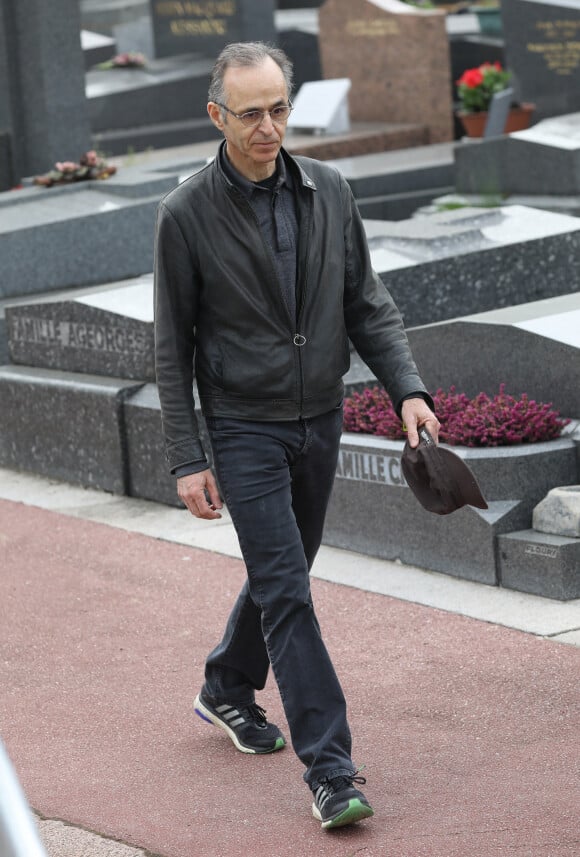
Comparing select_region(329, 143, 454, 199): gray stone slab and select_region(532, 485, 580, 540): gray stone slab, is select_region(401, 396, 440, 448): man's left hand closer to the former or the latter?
select_region(532, 485, 580, 540): gray stone slab

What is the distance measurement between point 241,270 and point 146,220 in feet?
22.6

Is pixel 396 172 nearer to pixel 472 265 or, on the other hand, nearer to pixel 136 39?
pixel 472 265

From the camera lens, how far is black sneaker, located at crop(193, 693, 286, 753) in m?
4.74

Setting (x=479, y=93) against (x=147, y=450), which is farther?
(x=479, y=93)

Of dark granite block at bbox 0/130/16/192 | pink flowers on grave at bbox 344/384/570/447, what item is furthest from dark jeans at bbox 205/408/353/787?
dark granite block at bbox 0/130/16/192

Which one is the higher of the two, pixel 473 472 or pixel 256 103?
pixel 256 103

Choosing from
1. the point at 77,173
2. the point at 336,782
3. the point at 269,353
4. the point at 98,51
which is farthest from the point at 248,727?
Result: the point at 98,51

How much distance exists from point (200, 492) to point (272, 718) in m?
1.13

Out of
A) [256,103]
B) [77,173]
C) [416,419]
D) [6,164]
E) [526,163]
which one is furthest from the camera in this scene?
[6,164]

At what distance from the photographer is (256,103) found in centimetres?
404

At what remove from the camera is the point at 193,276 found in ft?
13.9

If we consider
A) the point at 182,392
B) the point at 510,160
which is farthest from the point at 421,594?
the point at 510,160

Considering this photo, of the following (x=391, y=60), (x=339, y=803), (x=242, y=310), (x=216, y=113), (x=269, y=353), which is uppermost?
(x=216, y=113)

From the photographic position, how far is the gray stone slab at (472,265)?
8.54m
